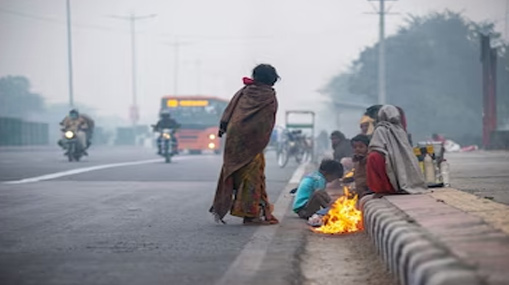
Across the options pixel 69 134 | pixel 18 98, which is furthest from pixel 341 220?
pixel 18 98

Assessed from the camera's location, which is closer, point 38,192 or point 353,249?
point 353,249

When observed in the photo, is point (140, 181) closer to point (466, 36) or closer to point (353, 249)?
point (353, 249)

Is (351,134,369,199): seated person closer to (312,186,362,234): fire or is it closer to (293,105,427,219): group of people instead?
(293,105,427,219): group of people

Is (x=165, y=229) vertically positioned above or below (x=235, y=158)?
below

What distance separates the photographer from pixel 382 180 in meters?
8.34

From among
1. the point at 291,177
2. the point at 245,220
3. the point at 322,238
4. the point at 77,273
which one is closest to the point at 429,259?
the point at 77,273

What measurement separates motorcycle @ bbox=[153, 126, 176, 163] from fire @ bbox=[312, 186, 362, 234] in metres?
16.7

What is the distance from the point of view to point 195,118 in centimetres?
4009

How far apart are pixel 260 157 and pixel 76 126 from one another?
17.5 metres

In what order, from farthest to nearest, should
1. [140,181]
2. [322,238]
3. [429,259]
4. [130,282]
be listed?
[140,181], [322,238], [130,282], [429,259]

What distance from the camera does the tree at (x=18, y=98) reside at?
82.8m

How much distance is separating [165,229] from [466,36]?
44.8 meters

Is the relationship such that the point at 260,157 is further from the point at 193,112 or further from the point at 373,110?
the point at 193,112

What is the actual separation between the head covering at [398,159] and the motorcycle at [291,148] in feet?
49.2
